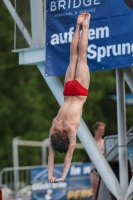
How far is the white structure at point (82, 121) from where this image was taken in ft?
39.0

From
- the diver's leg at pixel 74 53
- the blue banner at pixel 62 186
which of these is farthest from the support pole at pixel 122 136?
the blue banner at pixel 62 186

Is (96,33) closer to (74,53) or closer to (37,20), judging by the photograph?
(74,53)

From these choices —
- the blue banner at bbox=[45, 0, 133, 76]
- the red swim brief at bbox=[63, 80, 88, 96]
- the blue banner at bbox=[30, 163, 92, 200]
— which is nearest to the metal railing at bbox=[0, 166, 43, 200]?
the blue banner at bbox=[30, 163, 92, 200]

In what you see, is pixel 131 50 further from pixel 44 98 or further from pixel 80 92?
pixel 44 98

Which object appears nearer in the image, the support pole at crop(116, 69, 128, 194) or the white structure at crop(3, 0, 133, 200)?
the white structure at crop(3, 0, 133, 200)

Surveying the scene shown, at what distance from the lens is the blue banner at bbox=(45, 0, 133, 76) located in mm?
11188

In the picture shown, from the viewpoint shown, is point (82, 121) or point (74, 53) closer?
point (74, 53)

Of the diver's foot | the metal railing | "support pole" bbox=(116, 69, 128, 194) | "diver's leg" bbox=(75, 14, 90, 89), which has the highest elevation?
the diver's foot

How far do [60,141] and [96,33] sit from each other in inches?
94.5

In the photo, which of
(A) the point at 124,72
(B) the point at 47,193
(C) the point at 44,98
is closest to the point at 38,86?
(C) the point at 44,98

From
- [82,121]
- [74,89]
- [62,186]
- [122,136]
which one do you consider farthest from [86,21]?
[62,186]

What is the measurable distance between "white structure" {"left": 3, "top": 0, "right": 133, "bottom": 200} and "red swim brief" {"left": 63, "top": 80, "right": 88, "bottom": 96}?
187cm

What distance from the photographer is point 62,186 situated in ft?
58.0

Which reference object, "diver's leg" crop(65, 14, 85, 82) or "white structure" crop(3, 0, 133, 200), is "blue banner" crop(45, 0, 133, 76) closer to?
"white structure" crop(3, 0, 133, 200)
